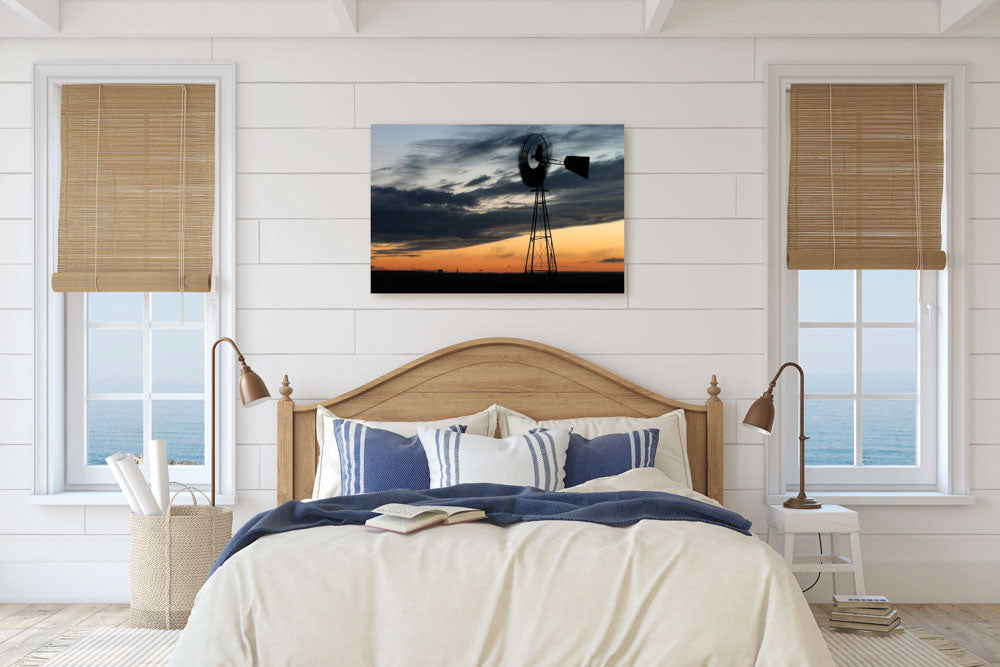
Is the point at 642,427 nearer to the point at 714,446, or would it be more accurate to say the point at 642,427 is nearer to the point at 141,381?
the point at 714,446

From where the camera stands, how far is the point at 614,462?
3.16 m

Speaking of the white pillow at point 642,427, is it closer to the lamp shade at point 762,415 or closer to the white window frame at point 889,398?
the lamp shade at point 762,415

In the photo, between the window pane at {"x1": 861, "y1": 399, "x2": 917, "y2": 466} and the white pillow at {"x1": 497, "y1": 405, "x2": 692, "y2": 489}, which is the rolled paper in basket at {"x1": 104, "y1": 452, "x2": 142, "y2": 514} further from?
the window pane at {"x1": 861, "y1": 399, "x2": 917, "y2": 466}

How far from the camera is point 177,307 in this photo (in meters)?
3.83

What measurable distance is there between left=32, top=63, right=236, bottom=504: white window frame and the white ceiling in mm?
183

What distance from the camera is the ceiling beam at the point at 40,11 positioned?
132 inches

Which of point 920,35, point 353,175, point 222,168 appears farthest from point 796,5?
point 222,168

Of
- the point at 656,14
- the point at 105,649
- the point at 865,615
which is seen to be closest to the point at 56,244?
the point at 105,649

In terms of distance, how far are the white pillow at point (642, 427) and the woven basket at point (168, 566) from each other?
132 centimetres

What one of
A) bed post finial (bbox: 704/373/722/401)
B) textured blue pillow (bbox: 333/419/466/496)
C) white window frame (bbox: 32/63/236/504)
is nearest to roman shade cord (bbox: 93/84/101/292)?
white window frame (bbox: 32/63/236/504)

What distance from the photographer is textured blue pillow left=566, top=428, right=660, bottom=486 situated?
10.3 ft

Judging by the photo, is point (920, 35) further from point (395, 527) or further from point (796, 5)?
point (395, 527)

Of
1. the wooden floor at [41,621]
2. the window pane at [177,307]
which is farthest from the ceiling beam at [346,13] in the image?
the wooden floor at [41,621]

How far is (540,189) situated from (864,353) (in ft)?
5.64
